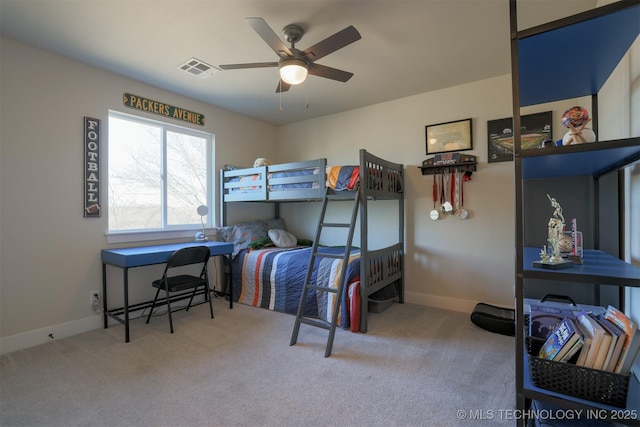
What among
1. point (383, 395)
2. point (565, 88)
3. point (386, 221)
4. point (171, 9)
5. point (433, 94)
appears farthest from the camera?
point (386, 221)

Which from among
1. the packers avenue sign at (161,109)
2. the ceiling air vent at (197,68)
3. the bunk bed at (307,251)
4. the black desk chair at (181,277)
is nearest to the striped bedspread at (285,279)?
the bunk bed at (307,251)

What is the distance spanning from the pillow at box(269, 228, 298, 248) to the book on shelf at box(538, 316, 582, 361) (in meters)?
3.06

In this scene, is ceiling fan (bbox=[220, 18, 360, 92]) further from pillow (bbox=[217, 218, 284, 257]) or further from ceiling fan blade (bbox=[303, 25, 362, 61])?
pillow (bbox=[217, 218, 284, 257])

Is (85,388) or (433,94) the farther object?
(433,94)

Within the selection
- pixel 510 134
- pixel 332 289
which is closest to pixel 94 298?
pixel 332 289

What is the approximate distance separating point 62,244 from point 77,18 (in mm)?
1854

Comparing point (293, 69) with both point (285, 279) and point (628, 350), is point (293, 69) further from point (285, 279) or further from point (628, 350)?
point (628, 350)

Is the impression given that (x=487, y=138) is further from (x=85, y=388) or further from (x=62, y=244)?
(x=62, y=244)

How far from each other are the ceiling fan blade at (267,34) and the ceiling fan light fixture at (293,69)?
53 millimetres

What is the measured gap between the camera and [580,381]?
1072 millimetres

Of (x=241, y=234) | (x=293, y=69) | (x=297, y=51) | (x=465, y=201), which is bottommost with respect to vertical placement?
(x=241, y=234)

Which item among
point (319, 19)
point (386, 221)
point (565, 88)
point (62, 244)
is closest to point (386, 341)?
point (386, 221)

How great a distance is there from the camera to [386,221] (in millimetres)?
3713

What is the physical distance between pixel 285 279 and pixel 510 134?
2.80m
